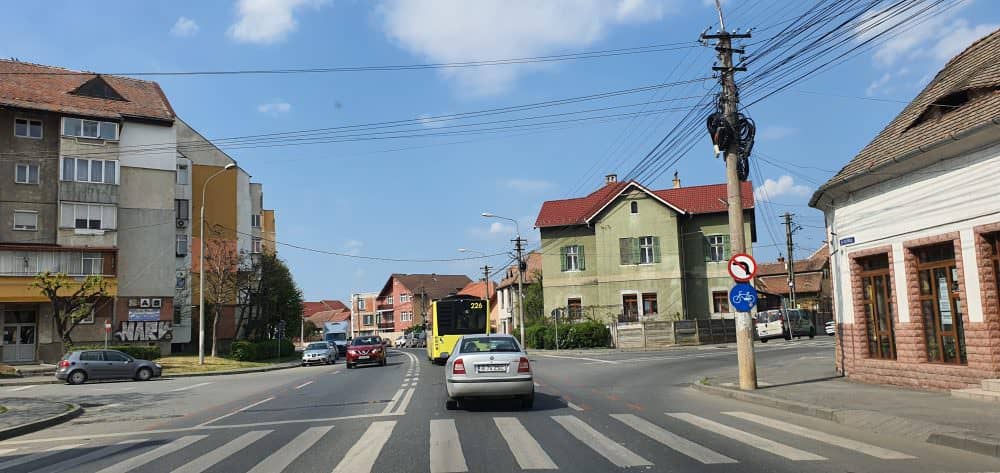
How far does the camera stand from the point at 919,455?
8.22 meters

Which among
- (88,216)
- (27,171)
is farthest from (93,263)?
(27,171)

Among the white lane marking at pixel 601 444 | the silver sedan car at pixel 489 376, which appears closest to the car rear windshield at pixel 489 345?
the silver sedan car at pixel 489 376

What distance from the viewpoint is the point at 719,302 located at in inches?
1907

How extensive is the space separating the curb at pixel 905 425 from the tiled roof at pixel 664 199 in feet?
112

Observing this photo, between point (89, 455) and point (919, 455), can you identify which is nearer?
point (919, 455)

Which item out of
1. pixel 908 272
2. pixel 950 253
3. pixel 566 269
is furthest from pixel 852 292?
pixel 566 269

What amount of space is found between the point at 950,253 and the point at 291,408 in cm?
1359

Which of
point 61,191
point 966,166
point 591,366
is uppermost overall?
point 61,191

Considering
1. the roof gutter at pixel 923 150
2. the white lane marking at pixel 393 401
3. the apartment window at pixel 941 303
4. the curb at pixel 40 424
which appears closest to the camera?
the roof gutter at pixel 923 150

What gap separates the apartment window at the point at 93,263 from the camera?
4012cm

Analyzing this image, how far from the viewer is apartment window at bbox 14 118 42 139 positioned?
3964 centimetres

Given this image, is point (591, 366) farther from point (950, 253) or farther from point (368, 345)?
point (950, 253)

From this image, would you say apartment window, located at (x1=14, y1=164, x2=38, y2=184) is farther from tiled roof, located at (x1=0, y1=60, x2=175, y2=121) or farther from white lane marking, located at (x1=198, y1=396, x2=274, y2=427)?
white lane marking, located at (x1=198, y1=396, x2=274, y2=427)

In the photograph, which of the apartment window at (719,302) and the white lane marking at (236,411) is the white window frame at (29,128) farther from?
the apartment window at (719,302)
